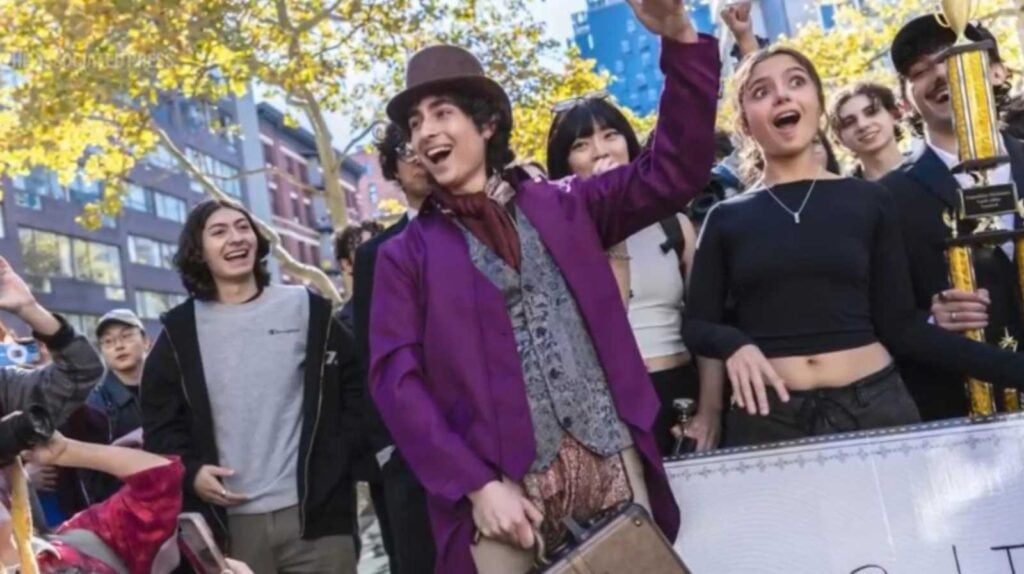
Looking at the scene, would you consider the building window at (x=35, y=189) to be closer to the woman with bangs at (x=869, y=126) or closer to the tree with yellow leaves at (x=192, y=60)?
the tree with yellow leaves at (x=192, y=60)

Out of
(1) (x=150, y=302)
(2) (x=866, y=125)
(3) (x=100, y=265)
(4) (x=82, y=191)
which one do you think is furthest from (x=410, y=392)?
(1) (x=150, y=302)

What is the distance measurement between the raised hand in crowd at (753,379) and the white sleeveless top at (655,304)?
0.57 meters

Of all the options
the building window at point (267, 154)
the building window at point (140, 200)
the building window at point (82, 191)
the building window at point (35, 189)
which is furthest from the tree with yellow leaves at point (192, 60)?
the building window at point (267, 154)

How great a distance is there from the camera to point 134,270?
168ft

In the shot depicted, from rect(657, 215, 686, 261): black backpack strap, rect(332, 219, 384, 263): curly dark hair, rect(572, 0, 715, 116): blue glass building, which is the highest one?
rect(572, 0, 715, 116): blue glass building

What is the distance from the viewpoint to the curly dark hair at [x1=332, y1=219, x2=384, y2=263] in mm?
6059

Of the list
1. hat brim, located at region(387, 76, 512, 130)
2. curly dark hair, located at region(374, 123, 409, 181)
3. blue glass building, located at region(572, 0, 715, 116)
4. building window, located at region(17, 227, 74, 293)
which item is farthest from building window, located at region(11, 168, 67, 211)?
hat brim, located at region(387, 76, 512, 130)

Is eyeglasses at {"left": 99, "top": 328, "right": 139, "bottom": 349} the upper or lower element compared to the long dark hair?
lower

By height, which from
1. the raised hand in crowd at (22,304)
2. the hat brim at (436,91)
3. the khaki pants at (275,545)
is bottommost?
the khaki pants at (275,545)

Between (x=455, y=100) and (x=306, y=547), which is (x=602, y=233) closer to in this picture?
(x=455, y=100)

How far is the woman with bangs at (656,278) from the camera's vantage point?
3.58 m

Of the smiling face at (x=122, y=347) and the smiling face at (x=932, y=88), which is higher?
the smiling face at (x=932, y=88)

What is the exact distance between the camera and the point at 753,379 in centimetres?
317

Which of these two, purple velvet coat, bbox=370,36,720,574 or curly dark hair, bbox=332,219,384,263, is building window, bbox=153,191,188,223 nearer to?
curly dark hair, bbox=332,219,384,263
